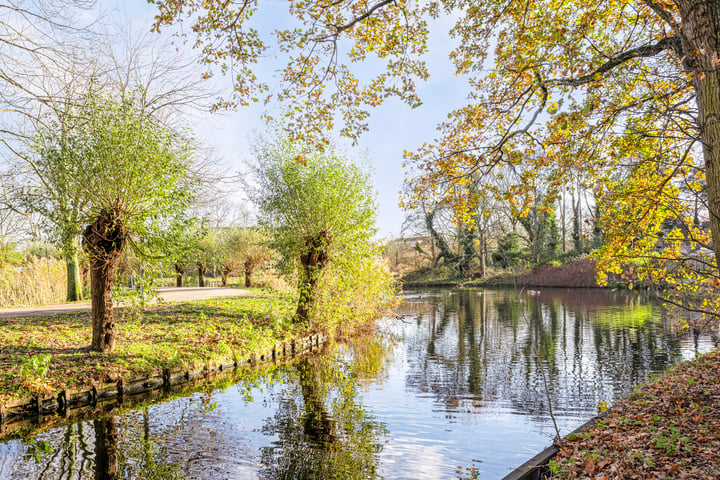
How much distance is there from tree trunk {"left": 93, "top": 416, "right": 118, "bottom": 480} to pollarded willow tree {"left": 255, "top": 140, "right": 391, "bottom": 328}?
21.8 feet

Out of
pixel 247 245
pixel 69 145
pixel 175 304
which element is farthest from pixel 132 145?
pixel 247 245

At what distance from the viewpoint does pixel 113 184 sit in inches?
333

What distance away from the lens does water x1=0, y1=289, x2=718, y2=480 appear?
18.2ft

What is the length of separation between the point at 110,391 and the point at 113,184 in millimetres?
3759

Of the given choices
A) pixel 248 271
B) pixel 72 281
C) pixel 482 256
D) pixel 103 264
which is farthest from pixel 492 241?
pixel 103 264

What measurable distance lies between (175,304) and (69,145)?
24.8 feet

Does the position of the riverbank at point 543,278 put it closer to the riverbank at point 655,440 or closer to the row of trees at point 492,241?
the row of trees at point 492,241

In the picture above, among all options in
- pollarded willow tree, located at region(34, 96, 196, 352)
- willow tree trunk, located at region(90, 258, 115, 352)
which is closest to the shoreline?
pollarded willow tree, located at region(34, 96, 196, 352)

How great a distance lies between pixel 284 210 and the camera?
1334 cm

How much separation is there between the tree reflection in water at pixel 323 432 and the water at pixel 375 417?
24 millimetres

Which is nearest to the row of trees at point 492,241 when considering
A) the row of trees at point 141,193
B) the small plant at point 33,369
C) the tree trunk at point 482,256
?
the tree trunk at point 482,256

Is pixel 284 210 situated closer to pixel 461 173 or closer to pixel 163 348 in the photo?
pixel 163 348

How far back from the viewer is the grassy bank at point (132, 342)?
7.38m

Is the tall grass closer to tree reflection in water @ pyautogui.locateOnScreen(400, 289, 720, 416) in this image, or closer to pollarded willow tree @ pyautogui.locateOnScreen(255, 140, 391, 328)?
pollarded willow tree @ pyautogui.locateOnScreen(255, 140, 391, 328)
